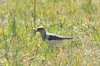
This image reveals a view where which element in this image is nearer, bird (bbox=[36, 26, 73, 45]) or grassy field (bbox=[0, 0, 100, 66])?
grassy field (bbox=[0, 0, 100, 66])

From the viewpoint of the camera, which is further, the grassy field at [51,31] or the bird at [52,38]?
the bird at [52,38]

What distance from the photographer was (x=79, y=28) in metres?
11.0

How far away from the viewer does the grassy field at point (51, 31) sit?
8.52 metres

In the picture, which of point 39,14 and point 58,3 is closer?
point 39,14

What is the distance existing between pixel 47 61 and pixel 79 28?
2676 mm

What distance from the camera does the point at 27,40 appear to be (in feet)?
32.3

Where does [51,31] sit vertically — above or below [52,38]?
below

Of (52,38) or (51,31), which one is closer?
(52,38)

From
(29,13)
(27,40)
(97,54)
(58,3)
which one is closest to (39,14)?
(29,13)

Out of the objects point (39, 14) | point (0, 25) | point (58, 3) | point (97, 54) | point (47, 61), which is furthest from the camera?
point (58, 3)

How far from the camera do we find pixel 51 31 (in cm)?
1059

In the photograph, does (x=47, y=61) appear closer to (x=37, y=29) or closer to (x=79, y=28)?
(x=37, y=29)

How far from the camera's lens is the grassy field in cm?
852

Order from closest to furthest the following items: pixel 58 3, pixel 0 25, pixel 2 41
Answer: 1. pixel 2 41
2. pixel 0 25
3. pixel 58 3
